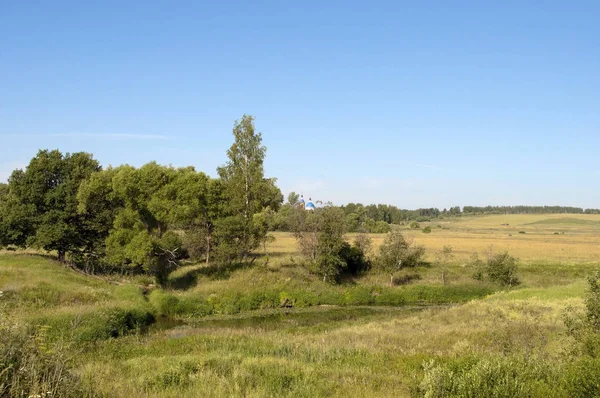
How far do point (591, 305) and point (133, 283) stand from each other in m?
32.0

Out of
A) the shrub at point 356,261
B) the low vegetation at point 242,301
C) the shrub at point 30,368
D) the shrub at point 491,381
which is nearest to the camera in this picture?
the shrub at point 30,368

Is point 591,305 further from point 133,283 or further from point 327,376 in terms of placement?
point 133,283

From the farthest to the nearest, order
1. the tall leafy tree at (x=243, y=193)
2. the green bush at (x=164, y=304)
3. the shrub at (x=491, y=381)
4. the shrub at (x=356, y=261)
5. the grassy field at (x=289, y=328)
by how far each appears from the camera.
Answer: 1. the shrub at (x=356, y=261)
2. the tall leafy tree at (x=243, y=193)
3. the green bush at (x=164, y=304)
4. the grassy field at (x=289, y=328)
5. the shrub at (x=491, y=381)

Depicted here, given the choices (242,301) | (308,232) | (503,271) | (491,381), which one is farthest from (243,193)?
(491,381)

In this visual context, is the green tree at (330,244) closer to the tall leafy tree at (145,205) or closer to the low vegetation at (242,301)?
the low vegetation at (242,301)

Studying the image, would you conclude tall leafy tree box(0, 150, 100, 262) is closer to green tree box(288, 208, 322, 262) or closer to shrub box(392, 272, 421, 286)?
green tree box(288, 208, 322, 262)

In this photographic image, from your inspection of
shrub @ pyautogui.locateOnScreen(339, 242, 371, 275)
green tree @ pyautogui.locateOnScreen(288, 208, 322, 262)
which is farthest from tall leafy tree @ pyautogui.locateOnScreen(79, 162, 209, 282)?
shrub @ pyautogui.locateOnScreen(339, 242, 371, 275)

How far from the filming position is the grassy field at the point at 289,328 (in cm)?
955

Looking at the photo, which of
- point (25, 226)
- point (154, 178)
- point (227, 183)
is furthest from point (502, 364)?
point (25, 226)

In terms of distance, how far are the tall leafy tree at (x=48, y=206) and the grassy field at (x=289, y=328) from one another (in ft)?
6.50

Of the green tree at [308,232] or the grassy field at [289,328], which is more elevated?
the green tree at [308,232]

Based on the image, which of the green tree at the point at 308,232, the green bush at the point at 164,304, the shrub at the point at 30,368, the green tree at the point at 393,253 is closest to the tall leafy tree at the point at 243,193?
the green tree at the point at 308,232

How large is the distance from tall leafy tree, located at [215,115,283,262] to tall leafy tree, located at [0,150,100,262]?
11685 millimetres

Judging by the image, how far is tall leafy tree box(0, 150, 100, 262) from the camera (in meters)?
35.4
